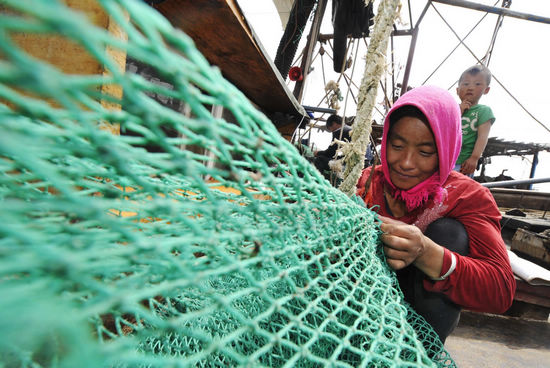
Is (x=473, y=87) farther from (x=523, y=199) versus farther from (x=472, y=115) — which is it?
(x=523, y=199)

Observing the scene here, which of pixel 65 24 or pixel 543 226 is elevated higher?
pixel 65 24

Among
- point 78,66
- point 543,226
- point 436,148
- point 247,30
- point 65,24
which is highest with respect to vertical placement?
point 247,30

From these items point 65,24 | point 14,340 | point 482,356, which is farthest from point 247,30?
point 482,356

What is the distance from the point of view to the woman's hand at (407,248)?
1.00m

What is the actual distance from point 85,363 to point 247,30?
2.24 metres

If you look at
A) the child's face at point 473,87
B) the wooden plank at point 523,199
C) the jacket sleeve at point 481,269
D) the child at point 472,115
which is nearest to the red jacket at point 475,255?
the jacket sleeve at point 481,269

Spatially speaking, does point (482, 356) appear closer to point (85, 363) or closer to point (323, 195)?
point (323, 195)

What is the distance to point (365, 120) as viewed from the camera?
1206mm

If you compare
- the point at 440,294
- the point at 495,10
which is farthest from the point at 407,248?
the point at 495,10

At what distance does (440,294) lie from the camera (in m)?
1.19

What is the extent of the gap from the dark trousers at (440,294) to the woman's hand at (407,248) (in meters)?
0.21

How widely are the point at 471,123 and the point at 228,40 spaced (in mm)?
2906

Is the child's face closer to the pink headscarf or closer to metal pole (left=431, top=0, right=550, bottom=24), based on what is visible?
metal pole (left=431, top=0, right=550, bottom=24)

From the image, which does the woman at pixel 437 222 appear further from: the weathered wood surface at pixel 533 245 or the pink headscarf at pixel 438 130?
the weathered wood surface at pixel 533 245
